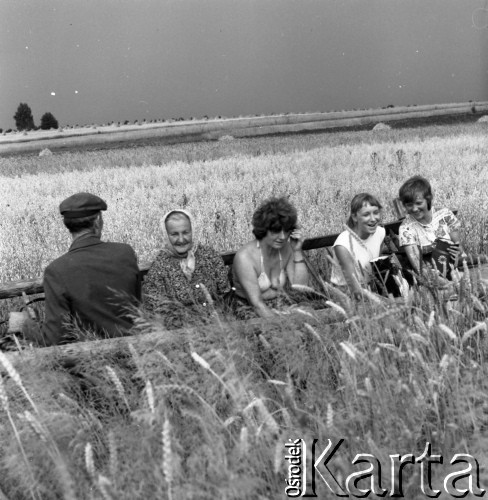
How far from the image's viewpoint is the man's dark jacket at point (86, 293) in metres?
3.63

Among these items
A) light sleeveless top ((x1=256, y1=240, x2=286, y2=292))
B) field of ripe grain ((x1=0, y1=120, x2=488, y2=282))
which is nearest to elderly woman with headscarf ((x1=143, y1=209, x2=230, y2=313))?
light sleeveless top ((x1=256, y1=240, x2=286, y2=292))

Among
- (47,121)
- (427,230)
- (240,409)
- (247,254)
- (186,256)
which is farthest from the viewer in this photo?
(47,121)

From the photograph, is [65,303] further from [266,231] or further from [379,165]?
[379,165]

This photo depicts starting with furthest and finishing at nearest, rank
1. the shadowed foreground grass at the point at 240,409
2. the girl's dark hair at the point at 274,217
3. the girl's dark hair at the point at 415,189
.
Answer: the girl's dark hair at the point at 415,189 → the girl's dark hair at the point at 274,217 → the shadowed foreground grass at the point at 240,409

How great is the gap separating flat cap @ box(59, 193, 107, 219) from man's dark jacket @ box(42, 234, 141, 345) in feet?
0.62

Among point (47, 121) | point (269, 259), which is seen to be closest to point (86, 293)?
point (269, 259)

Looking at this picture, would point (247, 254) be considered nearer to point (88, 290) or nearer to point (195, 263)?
point (195, 263)

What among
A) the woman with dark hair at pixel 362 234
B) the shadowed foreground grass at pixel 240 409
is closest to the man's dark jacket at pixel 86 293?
the shadowed foreground grass at pixel 240 409

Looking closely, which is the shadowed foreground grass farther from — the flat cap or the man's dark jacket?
the flat cap

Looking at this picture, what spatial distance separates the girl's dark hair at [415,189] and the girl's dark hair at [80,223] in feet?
6.90

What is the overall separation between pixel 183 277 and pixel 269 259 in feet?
1.81

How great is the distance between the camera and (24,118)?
62.7m

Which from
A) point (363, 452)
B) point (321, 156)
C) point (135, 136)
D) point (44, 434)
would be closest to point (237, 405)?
point (363, 452)

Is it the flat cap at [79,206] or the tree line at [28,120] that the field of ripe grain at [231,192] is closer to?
the flat cap at [79,206]
